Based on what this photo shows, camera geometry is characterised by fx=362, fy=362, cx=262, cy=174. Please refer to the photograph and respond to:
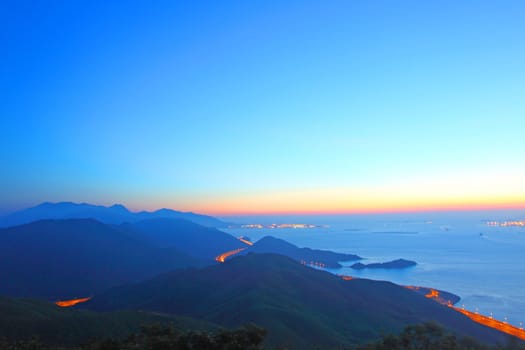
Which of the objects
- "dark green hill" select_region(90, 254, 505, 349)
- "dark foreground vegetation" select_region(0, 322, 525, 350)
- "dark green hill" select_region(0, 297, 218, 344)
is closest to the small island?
"dark green hill" select_region(90, 254, 505, 349)

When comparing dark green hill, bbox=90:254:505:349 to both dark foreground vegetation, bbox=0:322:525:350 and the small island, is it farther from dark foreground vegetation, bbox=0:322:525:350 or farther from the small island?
the small island

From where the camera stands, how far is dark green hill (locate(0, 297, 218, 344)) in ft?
127

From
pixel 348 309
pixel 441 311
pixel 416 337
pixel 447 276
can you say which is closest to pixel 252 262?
pixel 348 309

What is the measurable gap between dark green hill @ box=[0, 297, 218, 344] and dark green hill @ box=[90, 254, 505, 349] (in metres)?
13.5

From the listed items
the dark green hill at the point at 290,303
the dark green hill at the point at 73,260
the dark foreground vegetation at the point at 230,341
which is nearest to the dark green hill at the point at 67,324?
the dark green hill at the point at 290,303

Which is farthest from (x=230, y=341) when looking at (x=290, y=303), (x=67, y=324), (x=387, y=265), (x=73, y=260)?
(x=387, y=265)

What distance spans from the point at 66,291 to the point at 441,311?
4180 inches

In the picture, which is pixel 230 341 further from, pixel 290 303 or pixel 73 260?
pixel 73 260

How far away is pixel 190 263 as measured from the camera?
490 ft

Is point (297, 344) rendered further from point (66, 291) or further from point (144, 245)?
point (144, 245)

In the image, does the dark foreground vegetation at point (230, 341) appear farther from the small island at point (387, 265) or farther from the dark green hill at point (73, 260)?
the small island at point (387, 265)

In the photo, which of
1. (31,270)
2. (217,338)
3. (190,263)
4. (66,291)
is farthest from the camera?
(190,263)

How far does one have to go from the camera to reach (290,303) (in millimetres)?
67625

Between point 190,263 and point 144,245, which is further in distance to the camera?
point 144,245
